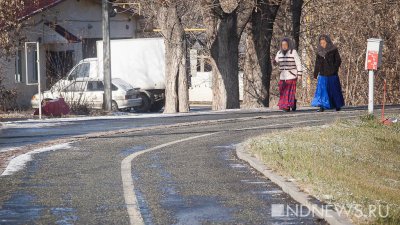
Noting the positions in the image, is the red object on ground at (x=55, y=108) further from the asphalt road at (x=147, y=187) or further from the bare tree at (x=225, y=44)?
the asphalt road at (x=147, y=187)

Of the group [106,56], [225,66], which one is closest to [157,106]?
[225,66]

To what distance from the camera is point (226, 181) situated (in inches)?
499

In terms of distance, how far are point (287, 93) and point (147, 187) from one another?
571 inches

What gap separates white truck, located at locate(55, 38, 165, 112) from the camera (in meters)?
41.5

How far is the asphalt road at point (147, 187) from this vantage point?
10227 millimetres

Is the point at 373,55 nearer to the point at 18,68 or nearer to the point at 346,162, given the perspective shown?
the point at 346,162

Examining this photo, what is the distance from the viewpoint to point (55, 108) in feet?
95.3

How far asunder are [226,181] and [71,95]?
21.3 metres

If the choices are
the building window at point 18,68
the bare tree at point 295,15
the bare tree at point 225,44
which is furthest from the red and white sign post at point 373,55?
the building window at point 18,68

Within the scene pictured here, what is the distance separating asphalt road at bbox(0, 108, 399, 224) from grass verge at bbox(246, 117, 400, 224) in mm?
414

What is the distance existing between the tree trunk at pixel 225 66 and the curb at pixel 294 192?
18118 mm

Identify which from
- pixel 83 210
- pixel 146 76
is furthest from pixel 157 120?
pixel 146 76

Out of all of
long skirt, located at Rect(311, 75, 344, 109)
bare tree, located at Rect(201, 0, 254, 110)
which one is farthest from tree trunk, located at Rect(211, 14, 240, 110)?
long skirt, located at Rect(311, 75, 344, 109)

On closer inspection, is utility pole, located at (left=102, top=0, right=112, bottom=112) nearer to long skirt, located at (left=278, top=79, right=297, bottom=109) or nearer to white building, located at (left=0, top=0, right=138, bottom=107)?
white building, located at (left=0, top=0, right=138, bottom=107)
